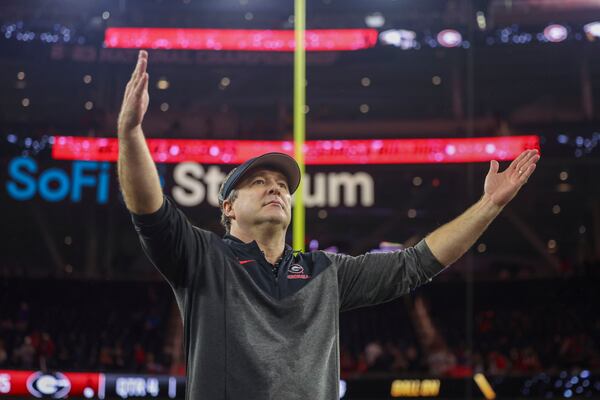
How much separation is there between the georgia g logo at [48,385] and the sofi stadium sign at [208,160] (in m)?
4.67

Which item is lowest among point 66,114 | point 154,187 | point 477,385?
point 477,385

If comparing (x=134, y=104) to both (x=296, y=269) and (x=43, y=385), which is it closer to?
(x=296, y=269)

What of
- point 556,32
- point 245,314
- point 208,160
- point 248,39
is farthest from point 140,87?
point 556,32

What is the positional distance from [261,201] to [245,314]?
0.34 meters

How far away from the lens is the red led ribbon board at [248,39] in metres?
16.8

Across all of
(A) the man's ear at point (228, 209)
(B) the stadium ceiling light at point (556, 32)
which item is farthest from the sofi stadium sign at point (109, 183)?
(A) the man's ear at point (228, 209)

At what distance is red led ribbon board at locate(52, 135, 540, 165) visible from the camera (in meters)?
15.7

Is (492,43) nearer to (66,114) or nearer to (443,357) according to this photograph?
(443,357)

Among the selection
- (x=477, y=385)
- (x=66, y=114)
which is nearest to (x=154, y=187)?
(x=477, y=385)

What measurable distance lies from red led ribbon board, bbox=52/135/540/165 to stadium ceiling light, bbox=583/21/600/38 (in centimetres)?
260

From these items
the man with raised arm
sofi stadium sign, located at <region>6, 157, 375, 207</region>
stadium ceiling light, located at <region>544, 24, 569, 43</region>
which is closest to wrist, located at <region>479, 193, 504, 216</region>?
the man with raised arm

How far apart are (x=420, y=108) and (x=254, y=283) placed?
1727cm

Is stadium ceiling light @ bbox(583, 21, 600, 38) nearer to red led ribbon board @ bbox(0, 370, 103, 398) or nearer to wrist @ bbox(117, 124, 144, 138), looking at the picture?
red led ribbon board @ bbox(0, 370, 103, 398)

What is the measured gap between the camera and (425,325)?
16.7 meters
